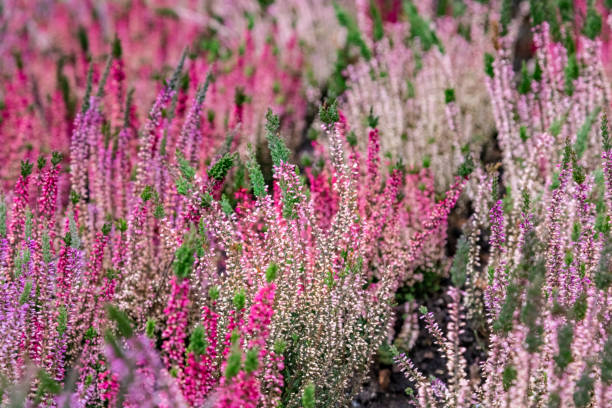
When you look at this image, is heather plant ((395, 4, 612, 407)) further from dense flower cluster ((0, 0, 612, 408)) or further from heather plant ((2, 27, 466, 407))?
heather plant ((2, 27, 466, 407))

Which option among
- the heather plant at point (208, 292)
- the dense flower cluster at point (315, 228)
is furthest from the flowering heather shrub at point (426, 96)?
the heather plant at point (208, 292)

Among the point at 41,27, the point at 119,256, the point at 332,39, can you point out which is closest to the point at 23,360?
the point at 119,256

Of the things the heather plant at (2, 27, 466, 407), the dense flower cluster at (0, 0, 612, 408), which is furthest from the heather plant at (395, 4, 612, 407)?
the heather plant at (2, 27, 466, 407)

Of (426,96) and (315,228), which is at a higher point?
(426,96)

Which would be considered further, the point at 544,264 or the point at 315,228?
the point at 315,228

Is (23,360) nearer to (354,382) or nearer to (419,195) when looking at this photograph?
(354,382)

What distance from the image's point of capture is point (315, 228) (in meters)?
2.62

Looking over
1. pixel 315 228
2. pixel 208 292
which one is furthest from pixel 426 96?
pixel 208 292

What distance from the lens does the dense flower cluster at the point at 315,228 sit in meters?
2.02

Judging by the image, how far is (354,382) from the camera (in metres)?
2.88

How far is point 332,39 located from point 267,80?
4.99 ft

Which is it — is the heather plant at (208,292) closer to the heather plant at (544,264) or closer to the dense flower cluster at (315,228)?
the dense flower cluster at (315,228)

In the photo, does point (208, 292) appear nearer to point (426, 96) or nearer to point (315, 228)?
point (315, 228)

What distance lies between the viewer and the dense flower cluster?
6.63 ft
